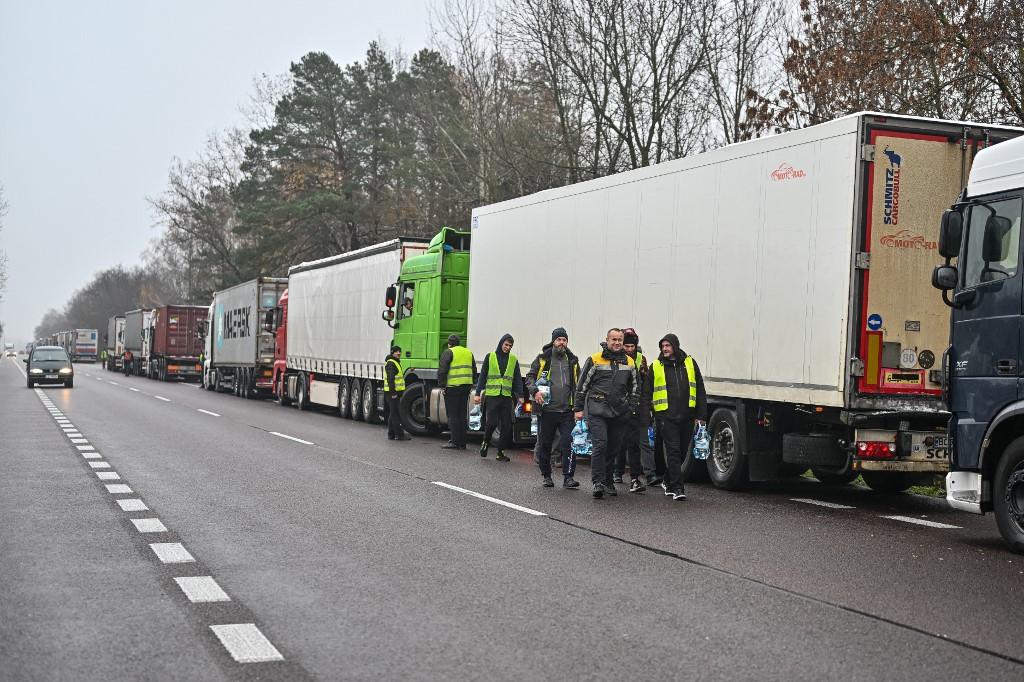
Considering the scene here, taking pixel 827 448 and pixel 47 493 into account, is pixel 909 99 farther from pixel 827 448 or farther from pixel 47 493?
pixel 47 493

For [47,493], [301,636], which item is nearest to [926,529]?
[301,636]

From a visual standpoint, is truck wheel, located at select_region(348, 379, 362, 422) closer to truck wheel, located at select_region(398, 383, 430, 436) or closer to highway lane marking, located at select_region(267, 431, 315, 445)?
truck wheel, located at select_region(398, 383, 430, 436)

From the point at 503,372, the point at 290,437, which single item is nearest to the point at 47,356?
the point at 290,437

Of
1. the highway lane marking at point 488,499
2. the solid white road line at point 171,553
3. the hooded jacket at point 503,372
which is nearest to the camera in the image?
the solid white road line at point 171,553

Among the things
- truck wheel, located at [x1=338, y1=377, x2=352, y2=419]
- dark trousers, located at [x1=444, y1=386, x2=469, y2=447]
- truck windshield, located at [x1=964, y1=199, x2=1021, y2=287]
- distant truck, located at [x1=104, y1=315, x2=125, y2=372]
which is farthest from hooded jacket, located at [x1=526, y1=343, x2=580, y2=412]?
distant truck, located at [x1=104, y1=315, x2=125, y2=372]

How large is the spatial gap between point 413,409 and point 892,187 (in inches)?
524

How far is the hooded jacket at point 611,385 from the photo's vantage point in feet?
44.1

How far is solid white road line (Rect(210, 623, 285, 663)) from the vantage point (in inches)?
237

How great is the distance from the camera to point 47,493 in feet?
42.1

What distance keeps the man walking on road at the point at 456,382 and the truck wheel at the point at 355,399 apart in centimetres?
857

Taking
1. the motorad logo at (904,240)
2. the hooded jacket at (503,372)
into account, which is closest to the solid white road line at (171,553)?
the motorad logo at (904,240)

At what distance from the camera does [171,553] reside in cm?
908

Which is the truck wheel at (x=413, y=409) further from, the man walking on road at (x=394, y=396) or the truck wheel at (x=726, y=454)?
the truck wheel at (x=726, y=454)

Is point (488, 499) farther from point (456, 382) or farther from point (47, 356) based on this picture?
point (47, 356)
